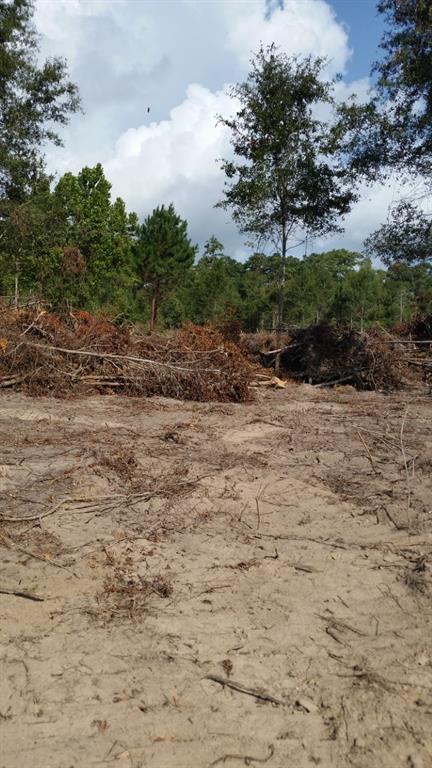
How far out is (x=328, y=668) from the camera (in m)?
2.67

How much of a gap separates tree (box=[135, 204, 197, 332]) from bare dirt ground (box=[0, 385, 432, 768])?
2470 centimetres

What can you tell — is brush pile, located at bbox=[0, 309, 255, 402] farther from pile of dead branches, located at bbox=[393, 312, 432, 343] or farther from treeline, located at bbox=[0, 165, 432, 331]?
pile of dead branches, located at bbox=[393, 312, 432, 343]

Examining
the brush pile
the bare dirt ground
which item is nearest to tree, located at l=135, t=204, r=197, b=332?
the brush pile

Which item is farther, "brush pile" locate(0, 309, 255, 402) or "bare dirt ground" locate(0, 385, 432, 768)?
"brush pile" locate(0, 309, 255, 402)

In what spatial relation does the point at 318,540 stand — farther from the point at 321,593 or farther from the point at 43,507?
the point at 43,507

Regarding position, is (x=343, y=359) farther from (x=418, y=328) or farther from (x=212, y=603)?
(x=212, y=603)

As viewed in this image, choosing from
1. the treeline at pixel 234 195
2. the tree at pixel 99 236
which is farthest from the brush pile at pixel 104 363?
the tree at pixel 99 236

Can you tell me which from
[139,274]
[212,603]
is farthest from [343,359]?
[139,274]

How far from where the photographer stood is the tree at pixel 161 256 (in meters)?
30.1

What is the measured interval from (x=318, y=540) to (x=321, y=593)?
710mm

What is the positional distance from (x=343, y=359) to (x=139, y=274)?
66.2 ft

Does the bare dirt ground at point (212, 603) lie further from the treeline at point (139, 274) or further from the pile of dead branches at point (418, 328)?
the pile of dead branches at point (418, 328)

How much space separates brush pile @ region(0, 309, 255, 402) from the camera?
8.77 metres

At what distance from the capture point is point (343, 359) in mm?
12484
